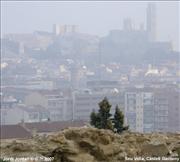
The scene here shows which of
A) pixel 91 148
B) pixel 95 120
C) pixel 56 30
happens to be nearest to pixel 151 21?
pixel 56 30

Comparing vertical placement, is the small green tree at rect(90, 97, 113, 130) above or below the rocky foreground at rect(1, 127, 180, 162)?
above

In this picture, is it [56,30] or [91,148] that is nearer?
[91,148]

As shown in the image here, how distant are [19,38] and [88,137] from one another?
538ft

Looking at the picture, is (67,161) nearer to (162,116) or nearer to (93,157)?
(93,157)

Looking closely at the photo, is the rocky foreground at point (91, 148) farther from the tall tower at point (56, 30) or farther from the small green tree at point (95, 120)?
the tall tower at point (56, 30)

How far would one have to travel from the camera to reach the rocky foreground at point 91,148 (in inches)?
261

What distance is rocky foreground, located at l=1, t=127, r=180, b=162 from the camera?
662 centimetres

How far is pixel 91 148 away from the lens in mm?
6777

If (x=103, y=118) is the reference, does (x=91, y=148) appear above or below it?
below

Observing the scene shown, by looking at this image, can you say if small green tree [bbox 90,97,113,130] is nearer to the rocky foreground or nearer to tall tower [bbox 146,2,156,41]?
the rocky foreground

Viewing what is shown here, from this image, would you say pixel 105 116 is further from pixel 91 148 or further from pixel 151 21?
pixel 151 21

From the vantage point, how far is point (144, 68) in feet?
436

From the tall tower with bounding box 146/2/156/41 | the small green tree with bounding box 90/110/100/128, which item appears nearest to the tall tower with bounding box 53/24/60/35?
the tall tower with bounding box 146/2/156/41

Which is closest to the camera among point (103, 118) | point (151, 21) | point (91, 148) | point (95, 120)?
point (91, 148)
